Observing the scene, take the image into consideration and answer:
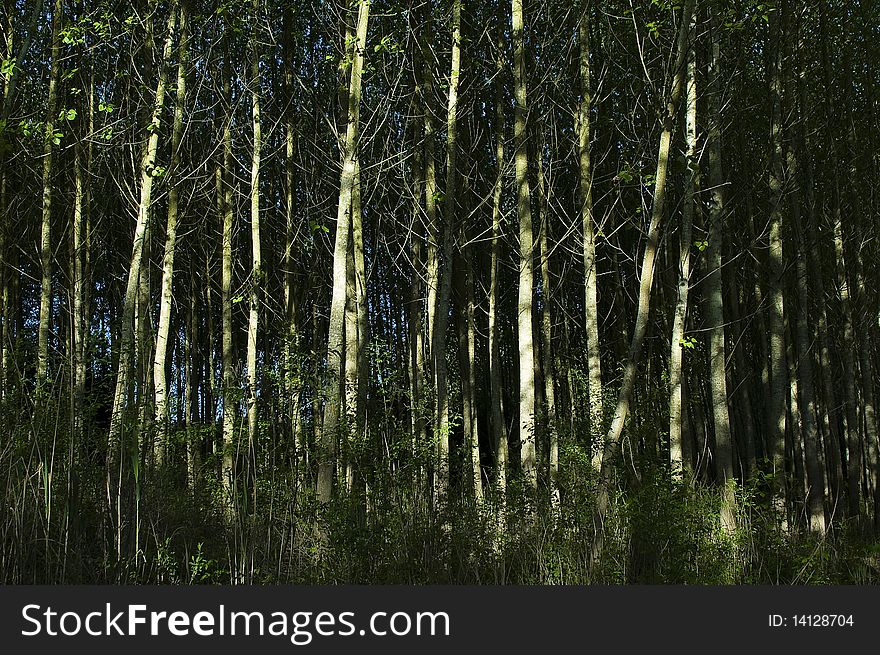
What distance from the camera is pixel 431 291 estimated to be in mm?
10781

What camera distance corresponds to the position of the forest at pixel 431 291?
18.7 ft

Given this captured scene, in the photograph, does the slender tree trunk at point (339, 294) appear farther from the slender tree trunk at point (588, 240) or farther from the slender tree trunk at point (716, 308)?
the slender tree trunk at point (716, 308)

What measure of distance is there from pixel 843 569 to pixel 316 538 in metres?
4.99

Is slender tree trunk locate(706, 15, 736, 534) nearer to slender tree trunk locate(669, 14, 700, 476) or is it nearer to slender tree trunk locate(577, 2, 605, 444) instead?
slender tree trunk locate(669, 14, 700, 476)

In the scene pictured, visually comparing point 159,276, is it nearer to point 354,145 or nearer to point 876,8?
point 354,145

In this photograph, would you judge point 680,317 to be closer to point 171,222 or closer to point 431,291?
point 431,291

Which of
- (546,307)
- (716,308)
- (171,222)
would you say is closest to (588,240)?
(716,308)

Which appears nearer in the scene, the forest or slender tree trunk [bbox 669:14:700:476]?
the forest

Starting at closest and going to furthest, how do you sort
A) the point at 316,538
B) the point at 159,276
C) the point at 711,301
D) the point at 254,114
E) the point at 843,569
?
1. the point at 316,538
2. the point at 843,569
3. the point at 711,301
4. the point at 254,114
5. the point at 159,276

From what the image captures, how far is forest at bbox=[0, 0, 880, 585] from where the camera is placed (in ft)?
18.7

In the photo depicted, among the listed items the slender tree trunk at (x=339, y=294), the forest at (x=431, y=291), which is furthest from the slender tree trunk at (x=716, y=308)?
the slender tree trunk at (x=339, y=294)

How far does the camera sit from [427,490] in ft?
19.7

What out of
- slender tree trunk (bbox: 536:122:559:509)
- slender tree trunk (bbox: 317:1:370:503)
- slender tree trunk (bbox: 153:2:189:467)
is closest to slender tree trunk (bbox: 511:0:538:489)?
slender tree trunk (bbox: 536:122:559:509)

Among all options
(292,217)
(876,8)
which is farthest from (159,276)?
(876,8)
